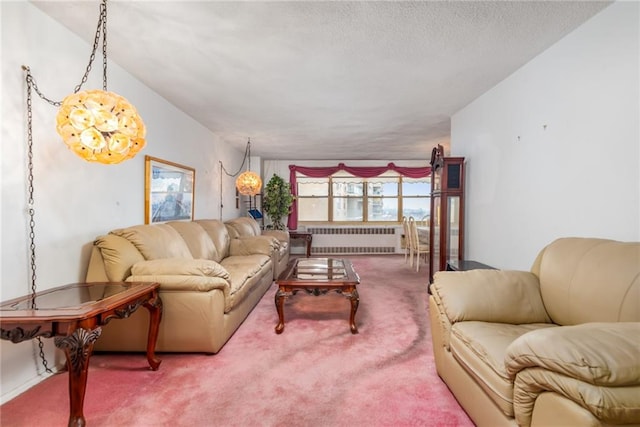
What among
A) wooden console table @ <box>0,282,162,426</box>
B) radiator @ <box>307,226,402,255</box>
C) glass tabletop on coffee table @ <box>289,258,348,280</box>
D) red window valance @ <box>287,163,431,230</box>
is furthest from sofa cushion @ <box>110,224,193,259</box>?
radiator @ <box>307,226,402,255</box>

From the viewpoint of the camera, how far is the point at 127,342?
92.8 inches

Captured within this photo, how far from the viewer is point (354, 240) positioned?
7.67 m

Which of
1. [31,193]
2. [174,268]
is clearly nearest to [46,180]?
[31,193]

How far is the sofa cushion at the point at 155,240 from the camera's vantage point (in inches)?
102

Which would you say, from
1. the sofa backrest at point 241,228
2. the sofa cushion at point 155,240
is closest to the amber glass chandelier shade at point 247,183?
the sofa backrest at point 241,228

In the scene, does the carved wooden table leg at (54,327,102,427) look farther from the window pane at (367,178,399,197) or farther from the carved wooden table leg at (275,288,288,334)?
the window pane at (367,178,399,197)

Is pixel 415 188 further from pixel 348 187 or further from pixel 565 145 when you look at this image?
pixel 565 145

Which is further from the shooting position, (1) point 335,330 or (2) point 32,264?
(1) point 335,330

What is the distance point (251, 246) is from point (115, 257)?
2248 mm

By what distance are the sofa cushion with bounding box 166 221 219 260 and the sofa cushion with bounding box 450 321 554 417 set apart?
2.71 m

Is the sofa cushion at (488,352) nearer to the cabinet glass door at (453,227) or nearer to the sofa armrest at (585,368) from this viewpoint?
the sofa armrest at (585,368)

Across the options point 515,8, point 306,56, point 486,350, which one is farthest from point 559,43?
point 486,350

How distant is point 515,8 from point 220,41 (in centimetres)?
198

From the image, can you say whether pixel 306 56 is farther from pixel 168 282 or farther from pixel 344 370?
pixel 344 370
